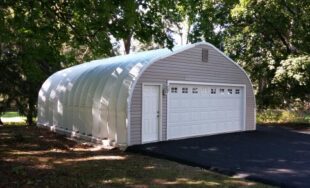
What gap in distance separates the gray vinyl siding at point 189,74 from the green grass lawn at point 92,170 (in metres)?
1.49

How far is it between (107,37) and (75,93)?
19.3 feet

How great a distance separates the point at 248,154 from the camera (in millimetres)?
11625

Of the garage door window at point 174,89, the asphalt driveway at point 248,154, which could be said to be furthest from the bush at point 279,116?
the garage door window at point 174,89

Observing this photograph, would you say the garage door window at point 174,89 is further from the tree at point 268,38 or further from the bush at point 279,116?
the bush at point 279,116

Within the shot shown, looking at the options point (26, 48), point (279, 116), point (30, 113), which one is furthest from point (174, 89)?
point (279, 116)

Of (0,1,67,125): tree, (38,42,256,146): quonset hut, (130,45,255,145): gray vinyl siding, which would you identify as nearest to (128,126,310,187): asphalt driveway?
(38,42,256,146): quonset hut

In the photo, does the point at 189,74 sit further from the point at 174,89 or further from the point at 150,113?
the point at 150,113

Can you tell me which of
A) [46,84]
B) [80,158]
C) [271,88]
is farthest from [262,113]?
[80,158]

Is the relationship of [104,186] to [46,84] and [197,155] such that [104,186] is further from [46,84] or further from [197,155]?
[46,84]

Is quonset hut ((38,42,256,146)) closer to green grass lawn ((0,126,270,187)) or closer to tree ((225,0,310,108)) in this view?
green grass lawn ((0,126,270,187))

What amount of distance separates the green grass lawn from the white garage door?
3.02 metres

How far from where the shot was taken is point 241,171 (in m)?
9.24

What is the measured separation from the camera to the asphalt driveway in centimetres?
893

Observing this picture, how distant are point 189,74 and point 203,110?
1.63 metres
